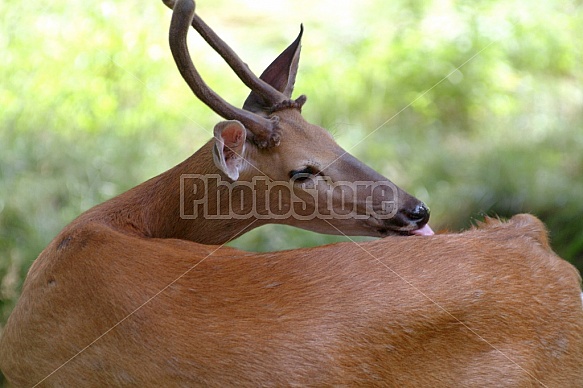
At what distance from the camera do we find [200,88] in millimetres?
4508

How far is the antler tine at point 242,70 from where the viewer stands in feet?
15.6

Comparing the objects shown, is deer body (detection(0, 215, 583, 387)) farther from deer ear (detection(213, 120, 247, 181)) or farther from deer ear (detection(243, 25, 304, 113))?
deer ear (detection(243, 25, 304, 113))

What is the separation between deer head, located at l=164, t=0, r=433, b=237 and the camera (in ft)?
15.2

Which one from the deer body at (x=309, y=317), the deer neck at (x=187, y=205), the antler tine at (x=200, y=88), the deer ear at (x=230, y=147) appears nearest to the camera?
the deer body at (x=309, y=317)

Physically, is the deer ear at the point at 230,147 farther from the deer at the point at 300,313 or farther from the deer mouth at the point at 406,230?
the deer mouth at the point at 406,230

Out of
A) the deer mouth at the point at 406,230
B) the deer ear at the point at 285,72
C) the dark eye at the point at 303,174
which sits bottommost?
the deer mouth at the point at 406,230

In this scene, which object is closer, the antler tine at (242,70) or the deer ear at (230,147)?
the deer ear at (230,147)

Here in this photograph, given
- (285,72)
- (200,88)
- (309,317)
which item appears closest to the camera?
(309,317)

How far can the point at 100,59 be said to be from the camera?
363 inches

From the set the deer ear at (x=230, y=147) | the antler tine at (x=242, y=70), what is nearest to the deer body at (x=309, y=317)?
the deer ear at (x=230, y=147)

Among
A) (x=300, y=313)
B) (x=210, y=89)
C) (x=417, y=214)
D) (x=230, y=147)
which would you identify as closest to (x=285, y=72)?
(x=210, y=89)

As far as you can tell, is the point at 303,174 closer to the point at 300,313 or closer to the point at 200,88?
the point at 200,88

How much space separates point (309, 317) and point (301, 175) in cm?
149

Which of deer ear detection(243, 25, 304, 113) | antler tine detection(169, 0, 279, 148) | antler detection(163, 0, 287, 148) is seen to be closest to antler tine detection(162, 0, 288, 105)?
antler detection(163, 0, 287, 148)
